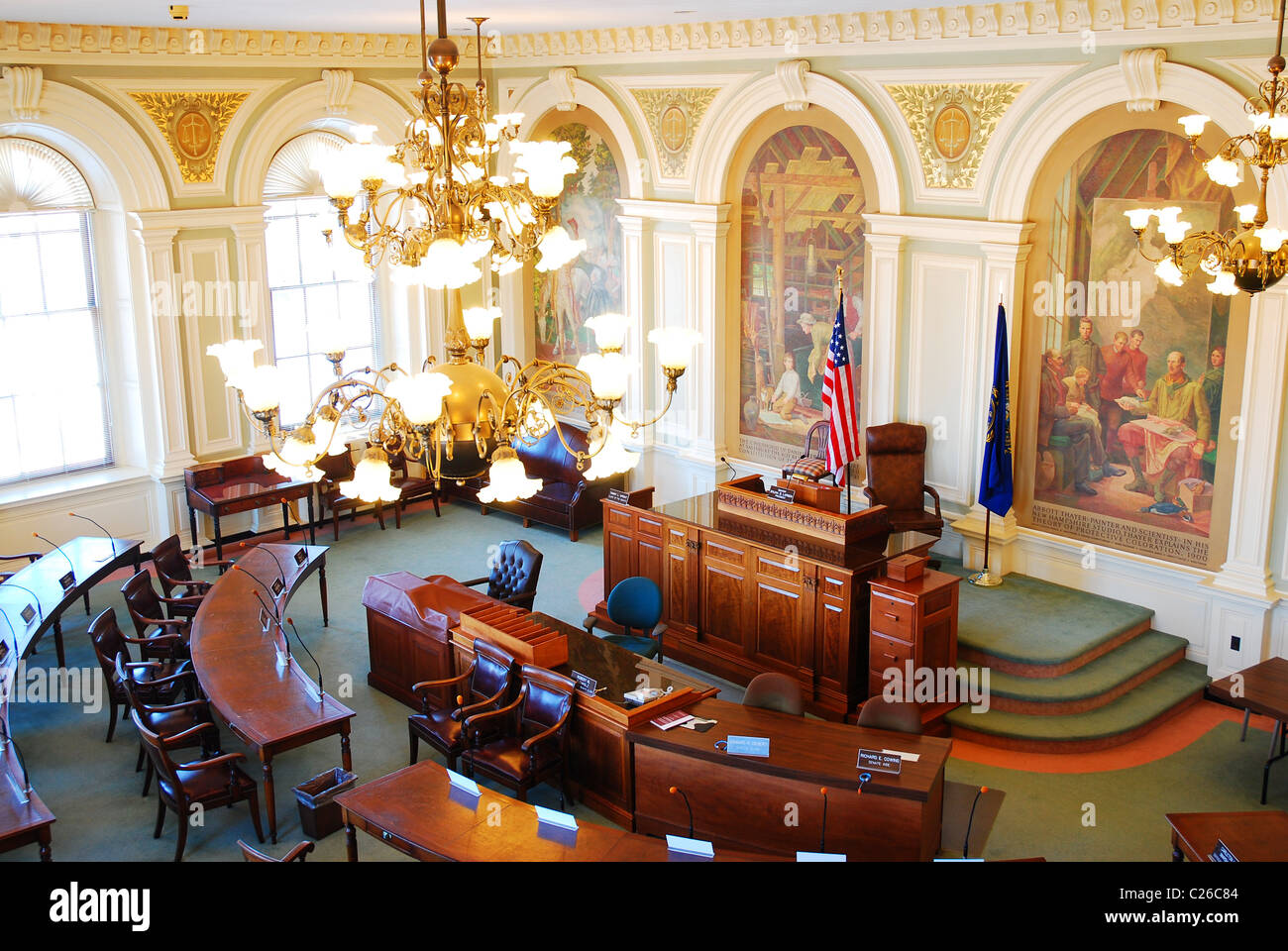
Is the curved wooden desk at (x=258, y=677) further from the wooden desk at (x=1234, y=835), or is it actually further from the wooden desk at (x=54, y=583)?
the wooden desk at (x=1234, y=835)

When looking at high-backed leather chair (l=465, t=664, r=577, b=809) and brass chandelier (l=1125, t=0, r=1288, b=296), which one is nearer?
brass chandelier (l=1125, t=0, r=1288, b=296)

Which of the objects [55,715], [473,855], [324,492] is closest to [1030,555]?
[473,855]

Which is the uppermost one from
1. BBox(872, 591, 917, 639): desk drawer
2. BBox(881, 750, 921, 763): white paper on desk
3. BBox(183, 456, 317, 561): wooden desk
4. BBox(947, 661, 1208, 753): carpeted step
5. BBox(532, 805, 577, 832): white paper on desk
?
BBox(183, 456, 317, 561): wooden desk

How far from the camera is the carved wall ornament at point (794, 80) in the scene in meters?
10.4

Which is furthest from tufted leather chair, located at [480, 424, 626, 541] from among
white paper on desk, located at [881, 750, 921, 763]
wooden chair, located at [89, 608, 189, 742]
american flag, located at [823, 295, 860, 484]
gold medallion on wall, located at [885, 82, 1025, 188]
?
white paper on desk, located at [881, 750, 921, 763]

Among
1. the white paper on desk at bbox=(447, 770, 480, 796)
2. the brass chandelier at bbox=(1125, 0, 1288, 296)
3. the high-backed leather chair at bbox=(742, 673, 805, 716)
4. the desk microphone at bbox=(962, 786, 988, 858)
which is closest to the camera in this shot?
the brass chandelier at bbox=(1125, 0, 1288, 296)

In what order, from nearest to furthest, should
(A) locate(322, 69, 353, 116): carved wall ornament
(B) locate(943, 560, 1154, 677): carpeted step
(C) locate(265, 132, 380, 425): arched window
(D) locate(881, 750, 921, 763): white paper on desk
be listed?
(D) locate(881, 750, 921, 763): white paper on desk
(B) locate(943, 560, 1154, 677): carpeted step
(A) locate(322, 69, 353, 116): carved wall ornament
(C) locate(265, 132, 380, 425): arched window

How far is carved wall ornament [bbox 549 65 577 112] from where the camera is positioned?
1240cm

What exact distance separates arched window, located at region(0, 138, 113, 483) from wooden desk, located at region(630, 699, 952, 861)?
Answer: 284 inches

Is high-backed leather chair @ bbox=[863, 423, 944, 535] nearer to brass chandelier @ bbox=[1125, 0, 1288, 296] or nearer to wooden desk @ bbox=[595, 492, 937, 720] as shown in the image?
wooden desk @ bbox=[595, 492, 937, 720]

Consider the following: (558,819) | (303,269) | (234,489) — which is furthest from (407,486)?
(558,819)

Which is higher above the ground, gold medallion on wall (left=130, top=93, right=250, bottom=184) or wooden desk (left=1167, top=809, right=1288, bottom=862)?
gold medallion on wall (left=130, top=93, right=250, bottom=184)

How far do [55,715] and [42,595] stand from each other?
0.87 meters

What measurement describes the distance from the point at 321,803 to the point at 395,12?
5.80 meters
